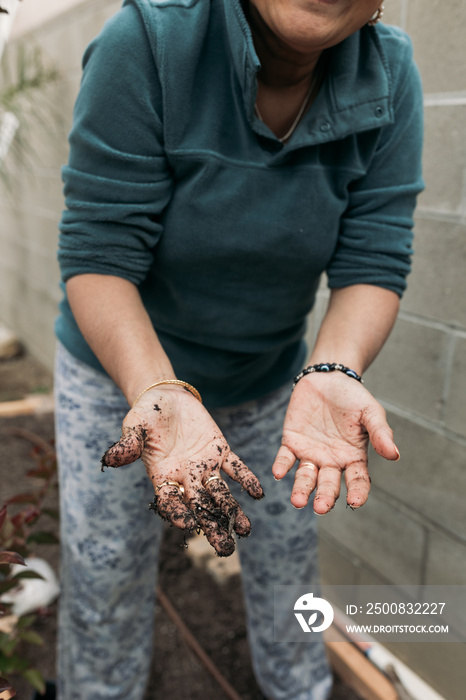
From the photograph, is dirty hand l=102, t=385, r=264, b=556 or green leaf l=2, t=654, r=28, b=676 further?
green leaf l=2, t=654, r=28, b=676

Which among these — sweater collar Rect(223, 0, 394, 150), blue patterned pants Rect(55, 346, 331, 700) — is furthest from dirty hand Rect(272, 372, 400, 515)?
sweater collar Rect(223, 0, 394, 150)

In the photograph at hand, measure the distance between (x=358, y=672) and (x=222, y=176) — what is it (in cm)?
165

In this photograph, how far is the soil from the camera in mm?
1991

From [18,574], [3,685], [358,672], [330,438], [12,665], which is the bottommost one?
[358,672]

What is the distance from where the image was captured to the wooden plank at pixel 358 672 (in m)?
1.94

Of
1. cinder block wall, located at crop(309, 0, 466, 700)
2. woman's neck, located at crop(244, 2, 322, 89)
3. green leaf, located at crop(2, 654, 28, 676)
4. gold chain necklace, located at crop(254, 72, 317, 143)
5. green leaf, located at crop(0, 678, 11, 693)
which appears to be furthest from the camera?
cinder block wall, located at crop(309, 0, 466, 700)

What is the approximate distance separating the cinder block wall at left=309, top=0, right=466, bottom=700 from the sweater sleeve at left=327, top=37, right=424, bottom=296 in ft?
1.17

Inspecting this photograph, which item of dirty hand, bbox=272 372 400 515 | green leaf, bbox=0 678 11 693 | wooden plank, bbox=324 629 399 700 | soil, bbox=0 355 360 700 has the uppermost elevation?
dirty hand, bbox=272 372 400 515

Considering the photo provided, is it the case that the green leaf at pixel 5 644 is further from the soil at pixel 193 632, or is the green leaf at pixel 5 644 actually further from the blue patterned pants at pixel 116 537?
the soil at pixel 193 632

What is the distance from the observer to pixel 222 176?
118 cm

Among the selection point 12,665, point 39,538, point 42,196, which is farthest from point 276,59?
point 42,196

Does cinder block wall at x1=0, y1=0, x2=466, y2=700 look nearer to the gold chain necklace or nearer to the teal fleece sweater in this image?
the teal fleece sweater
